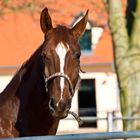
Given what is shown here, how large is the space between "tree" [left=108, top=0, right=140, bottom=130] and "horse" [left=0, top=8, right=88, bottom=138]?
247 inches

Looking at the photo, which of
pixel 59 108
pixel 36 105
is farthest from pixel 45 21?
pixel 59 108

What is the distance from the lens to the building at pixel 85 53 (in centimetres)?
2716

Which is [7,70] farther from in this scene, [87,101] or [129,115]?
[129,115]

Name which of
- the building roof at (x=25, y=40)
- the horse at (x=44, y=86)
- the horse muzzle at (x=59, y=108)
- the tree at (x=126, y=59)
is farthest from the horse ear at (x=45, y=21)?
the building roof at (x=25, y=40)

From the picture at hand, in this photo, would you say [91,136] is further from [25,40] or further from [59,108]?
[25,40]

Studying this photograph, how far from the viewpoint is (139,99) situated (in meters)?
10.7

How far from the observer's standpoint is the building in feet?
89.1

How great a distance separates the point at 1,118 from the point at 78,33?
0.89 m

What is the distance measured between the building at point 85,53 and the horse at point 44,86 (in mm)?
21096

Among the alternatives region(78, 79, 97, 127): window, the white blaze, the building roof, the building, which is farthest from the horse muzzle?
the building roof

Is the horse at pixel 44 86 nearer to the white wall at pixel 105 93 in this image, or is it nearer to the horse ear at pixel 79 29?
the horse ear at pixel 79 29

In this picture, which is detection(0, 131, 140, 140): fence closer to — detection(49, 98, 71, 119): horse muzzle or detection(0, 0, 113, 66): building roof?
detection(49, 98, 71, 119): horse muzzle

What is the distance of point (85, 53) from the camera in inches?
1166

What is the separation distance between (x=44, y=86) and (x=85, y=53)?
25.4 meters
